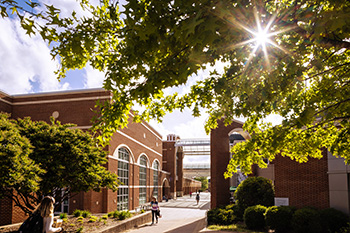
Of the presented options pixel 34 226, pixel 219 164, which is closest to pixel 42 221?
pixel 34 226

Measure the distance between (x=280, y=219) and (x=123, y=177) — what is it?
58.4 ft

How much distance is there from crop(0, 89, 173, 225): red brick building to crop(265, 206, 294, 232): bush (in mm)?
10407

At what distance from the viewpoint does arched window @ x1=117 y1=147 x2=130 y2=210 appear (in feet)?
89.1

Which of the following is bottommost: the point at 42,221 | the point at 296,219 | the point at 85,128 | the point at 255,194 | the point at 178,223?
the point at 178,223

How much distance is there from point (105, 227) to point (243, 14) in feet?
44.2

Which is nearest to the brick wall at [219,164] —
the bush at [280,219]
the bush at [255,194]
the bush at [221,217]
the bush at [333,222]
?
the bush at [221,217]

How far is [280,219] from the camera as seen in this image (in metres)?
13.1

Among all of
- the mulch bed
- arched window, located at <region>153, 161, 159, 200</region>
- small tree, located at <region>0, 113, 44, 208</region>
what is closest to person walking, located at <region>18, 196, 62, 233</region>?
small tree, located at <region>0, 113, 44, 208</region>

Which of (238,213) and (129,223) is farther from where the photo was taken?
(238,213)

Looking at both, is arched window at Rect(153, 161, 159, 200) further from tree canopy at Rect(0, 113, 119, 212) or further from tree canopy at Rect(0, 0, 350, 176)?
tree canopy at Rect(0, 0, 350, 176)

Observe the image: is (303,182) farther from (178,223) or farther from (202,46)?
(202,46)

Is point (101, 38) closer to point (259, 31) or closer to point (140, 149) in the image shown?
point (259, 31)

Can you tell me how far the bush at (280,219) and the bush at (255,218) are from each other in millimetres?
1003

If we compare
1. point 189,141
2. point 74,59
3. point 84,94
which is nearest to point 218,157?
point 84,94
